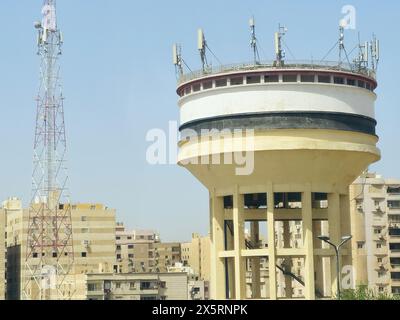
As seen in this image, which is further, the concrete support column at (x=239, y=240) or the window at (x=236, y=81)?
the concrete support column at (x=239, y=240)

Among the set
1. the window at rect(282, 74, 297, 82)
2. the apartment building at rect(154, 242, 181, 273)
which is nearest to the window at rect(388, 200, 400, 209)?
the window at rect(282, 74, 297, 82)

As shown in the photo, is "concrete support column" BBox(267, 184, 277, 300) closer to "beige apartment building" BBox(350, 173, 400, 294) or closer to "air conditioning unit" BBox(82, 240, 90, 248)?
"beige apartment building" BBox(350, 173, 400, 294)

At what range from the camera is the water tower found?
6638 centimetres

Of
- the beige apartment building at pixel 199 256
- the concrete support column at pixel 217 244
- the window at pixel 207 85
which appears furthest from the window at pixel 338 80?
the beige apartment building at pixel 199 256

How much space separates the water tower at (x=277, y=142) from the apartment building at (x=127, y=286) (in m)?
49.1

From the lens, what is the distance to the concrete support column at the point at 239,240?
2699 inches

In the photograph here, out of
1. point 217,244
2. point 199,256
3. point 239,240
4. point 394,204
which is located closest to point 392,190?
point 394,204

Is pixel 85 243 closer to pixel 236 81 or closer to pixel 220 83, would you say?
pixel 220 83

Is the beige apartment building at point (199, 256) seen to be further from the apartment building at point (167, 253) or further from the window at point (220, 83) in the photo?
the window at point (220, 83)

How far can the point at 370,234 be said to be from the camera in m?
107

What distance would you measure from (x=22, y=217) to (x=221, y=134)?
8426 cm

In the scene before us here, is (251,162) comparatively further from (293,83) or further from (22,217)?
(22,217)

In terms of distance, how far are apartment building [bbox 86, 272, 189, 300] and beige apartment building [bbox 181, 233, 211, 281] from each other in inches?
2161
